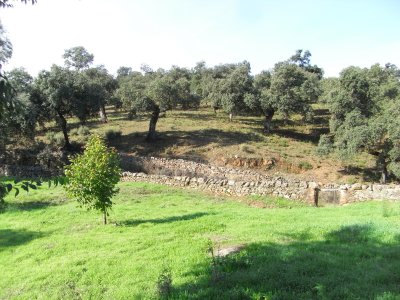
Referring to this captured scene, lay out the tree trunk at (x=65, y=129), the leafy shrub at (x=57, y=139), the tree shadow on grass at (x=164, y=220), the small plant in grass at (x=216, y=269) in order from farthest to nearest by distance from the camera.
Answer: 1. the leafy shrub at (x=57, y=139)
2. the tree trunk at (x=65, y=129)
3. the tree shadow on grass at (x=164, y=220)
4. the small plant in grass at (x=216, y=269)

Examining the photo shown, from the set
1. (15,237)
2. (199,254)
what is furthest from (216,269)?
(15,237)

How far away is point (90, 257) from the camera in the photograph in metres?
12.4

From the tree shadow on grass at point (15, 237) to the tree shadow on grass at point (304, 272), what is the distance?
9187 millimetres

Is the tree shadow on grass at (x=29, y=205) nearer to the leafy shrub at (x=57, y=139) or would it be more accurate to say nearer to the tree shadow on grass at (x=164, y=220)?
the tree shadow on grass at (x=164, y=220)

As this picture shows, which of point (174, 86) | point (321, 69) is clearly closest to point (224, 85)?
point (174, 86)

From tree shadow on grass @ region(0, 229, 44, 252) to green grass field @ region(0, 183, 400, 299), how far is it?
0.15 ft

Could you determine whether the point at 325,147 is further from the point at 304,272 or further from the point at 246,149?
the point at 304,272

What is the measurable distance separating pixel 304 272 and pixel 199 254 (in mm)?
3392

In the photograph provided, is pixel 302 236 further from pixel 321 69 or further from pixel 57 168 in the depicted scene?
pixel 321 69

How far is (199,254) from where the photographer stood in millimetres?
10992

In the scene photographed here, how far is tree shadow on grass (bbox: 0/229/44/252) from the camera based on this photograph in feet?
50.9

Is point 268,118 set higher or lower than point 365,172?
higher

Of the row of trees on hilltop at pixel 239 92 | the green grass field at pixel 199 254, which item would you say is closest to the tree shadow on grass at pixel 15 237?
the green grass field at pixel 199 254

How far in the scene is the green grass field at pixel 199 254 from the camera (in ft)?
26.3
